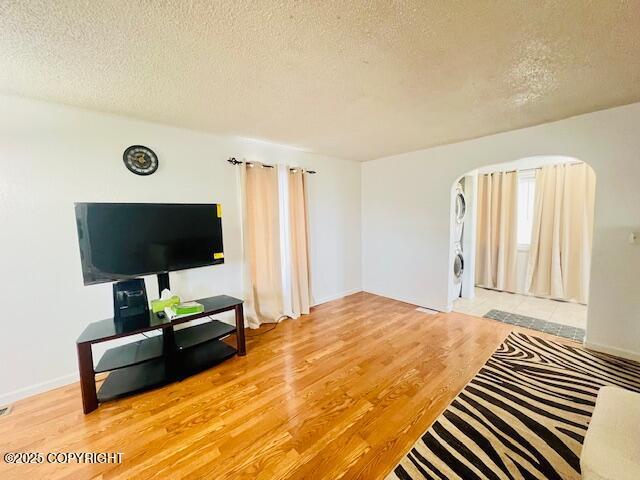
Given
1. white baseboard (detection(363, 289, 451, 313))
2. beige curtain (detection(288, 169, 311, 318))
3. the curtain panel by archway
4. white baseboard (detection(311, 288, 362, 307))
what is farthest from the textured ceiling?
white baseboard (detection(311, 288, 362, 307))

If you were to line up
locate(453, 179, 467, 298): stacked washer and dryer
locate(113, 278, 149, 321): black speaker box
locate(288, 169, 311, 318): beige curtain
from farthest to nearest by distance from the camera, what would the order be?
locate(453, 179, 467, 298): stacked washer and dryer, locate(288, 169, 311, 318): beige curtain, locate(113, 278, 149, 321): black speaker box

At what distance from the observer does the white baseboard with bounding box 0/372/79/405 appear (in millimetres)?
1976

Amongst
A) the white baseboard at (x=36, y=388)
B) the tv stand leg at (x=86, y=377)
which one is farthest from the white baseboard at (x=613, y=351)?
the white baseboard at (x=36, y=388)

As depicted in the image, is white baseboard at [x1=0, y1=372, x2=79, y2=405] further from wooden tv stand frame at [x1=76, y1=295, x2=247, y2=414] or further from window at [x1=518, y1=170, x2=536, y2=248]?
window at [x1=518, y1=170, x2=536, y2=248]

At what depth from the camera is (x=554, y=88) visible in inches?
74.6

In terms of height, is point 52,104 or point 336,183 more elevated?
point 52,104

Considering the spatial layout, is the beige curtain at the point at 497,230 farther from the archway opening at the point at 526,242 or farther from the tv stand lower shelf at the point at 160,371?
the tv stand lower shelf at the point at 160,371

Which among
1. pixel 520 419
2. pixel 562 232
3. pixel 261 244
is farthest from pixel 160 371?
pixel 562 232

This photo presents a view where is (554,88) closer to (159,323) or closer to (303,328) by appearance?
(303,328)

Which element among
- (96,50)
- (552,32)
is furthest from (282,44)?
(552,32)

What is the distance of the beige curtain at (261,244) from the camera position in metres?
3.15

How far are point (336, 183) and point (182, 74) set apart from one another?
9.09ft

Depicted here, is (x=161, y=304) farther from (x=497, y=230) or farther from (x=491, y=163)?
(x=497, y=230)

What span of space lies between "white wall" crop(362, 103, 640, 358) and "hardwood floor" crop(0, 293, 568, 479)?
41.7 inches
